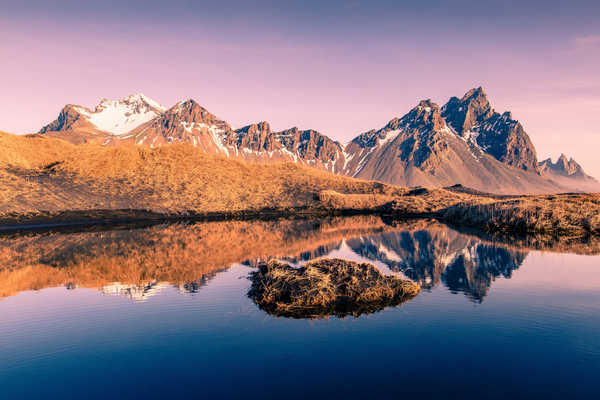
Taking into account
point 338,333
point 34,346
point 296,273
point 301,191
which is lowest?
point 34,346

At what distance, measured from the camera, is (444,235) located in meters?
45.3

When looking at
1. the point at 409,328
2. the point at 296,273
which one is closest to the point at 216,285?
the point at 296,273

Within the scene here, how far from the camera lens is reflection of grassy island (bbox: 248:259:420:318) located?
1733cm

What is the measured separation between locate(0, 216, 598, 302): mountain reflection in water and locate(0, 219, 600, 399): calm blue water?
1380 millimetres

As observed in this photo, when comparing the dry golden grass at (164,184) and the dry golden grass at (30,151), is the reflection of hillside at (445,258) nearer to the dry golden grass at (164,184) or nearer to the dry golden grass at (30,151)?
the dry golden grass at (164,184)

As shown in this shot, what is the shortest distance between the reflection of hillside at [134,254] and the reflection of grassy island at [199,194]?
72.4ft

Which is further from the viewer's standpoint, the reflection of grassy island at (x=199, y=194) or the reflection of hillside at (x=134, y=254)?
the reflection of grassy island at (x=199, y=194)

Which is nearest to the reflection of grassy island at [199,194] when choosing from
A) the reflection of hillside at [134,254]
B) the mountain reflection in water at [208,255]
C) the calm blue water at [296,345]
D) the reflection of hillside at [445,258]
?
the mountain reflection in water at [208,255]

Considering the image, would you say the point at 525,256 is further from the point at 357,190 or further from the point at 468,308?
A: the point at 357,190

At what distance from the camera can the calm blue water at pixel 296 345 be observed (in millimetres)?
11047

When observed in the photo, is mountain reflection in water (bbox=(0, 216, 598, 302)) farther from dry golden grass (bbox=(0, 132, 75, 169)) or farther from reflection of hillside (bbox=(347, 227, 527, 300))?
dry golden grass (bbox=(0, 132, 75, 169))

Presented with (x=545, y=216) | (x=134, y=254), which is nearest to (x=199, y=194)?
(x=134, y=254)

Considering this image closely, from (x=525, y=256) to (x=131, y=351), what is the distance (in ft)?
101

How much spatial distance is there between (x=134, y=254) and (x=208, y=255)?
6569 mm
